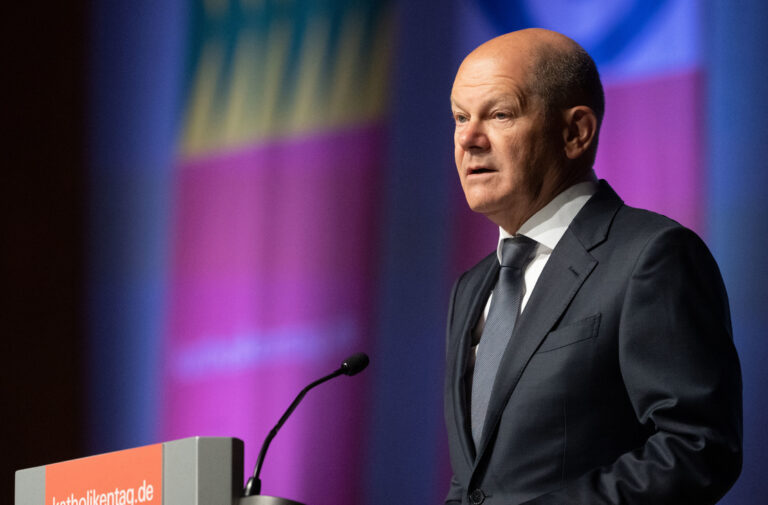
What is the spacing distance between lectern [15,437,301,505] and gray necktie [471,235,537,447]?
20.0 inches

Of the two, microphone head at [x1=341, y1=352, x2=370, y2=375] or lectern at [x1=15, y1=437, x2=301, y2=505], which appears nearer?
lectern at [x1=15, y1=437, x2=301, y2=505]

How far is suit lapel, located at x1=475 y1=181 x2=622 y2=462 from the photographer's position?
6.31ft

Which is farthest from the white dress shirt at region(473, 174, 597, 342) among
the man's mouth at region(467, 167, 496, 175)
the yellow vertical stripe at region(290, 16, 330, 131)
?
the yellow vertical stripe at region(290, 16, 330, 131)

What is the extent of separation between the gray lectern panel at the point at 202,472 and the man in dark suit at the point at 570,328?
0.48 metres

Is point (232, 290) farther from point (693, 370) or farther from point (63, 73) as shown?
point (693, 370)

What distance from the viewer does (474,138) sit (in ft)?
7.14

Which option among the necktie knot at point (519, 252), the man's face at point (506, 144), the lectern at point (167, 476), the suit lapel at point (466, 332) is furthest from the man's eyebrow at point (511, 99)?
the lectern at point (167, 476)

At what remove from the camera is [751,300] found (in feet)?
9.00

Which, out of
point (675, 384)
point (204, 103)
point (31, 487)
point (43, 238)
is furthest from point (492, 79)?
point (43, 238)

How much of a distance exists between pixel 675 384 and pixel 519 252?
50cm

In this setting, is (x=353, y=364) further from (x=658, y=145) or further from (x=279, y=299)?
(x=279, y=299)

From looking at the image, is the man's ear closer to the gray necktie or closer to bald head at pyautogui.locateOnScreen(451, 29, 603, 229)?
bald head at pyautogui.locateOnScreen(451, 29, 603, 229)

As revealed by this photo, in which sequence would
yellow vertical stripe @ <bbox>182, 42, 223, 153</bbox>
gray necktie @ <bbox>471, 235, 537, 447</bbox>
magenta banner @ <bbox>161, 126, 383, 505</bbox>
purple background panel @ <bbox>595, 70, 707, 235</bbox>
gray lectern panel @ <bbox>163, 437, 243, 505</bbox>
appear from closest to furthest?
gray lectern panel @ <bbox>163, 437, 243, 505</bbox>
gray necktie @ <bbox>471, 235, 537, 447</bbox>
purple background panel @ <bbox>595, 70, 707, 235</bbox>
magenta banner @ <bbox>161, 126, 383, 505</bbox>
yellow vertical stripe @ <bbox>182, 42, 223, 153</bbox>

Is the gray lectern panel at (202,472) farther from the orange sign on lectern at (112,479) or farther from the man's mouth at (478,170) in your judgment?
the man's mouth at (478,170)
